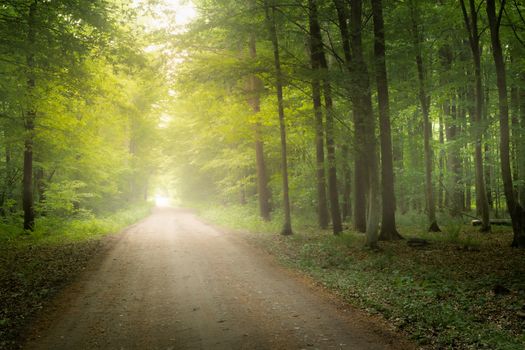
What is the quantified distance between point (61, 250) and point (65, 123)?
6.61 metres

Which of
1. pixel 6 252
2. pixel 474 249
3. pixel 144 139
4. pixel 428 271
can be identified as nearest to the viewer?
pixel 428 271

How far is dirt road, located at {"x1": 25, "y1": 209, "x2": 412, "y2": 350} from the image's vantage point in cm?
553

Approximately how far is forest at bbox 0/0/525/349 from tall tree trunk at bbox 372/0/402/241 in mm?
52

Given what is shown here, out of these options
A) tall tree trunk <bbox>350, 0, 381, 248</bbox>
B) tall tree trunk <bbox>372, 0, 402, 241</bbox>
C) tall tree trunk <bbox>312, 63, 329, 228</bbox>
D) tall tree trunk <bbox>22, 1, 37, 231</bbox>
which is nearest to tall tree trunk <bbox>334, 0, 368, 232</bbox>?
tall tree trunk <bbox>350, 0, 381, 248</bbox>

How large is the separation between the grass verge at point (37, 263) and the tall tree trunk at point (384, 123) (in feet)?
34.1

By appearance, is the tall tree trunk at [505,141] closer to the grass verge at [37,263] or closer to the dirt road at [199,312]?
the dirt road at [199,312]

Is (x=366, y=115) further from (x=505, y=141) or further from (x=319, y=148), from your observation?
(x=319, y=148)

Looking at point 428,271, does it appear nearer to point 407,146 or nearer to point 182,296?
point 182,296

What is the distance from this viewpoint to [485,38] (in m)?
15.8

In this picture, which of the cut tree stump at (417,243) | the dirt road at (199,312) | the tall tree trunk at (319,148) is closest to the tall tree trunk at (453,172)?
the tall tree trunk at (319,148)

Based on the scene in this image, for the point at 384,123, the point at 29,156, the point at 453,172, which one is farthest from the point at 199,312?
the point at 453,172

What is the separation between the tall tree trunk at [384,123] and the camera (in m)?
12.6

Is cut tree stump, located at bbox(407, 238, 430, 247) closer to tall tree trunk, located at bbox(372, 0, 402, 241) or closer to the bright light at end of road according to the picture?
tall tree trunk, located at bbox(372, 0, 402, 241)

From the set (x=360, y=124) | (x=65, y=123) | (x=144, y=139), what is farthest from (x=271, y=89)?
(x=144, y=139)
